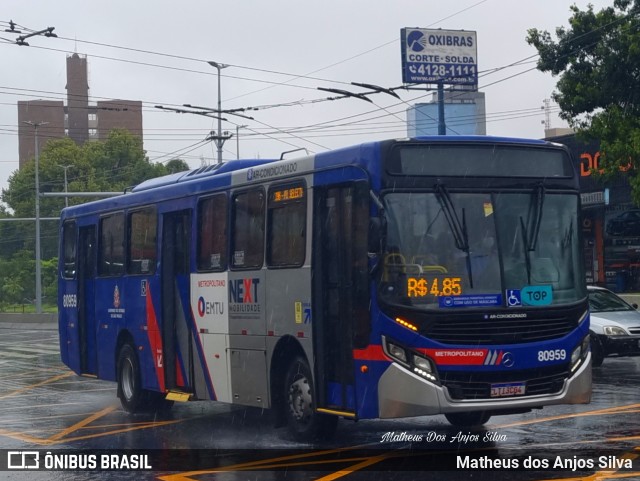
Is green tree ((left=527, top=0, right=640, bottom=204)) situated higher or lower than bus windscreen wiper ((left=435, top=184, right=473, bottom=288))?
higher

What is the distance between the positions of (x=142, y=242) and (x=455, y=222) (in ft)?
21.6

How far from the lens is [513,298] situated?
34.8ft

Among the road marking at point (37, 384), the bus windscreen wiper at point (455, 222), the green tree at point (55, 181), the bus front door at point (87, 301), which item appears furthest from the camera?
the green tree at point (55, 181)

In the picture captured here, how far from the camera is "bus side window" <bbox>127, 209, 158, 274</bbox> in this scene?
614 inches

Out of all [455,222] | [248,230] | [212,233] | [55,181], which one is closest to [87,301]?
[212,233]

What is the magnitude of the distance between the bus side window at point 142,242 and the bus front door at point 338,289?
4.55 meters

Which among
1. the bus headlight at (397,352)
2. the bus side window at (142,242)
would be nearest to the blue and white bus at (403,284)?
the bus headlight at (397,352)

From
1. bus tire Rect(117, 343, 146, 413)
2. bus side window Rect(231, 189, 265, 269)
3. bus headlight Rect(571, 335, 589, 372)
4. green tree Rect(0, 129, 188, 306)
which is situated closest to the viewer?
bus headlight Rect(571, 335, 589, 372)

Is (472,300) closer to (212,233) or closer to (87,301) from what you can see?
(212,233)

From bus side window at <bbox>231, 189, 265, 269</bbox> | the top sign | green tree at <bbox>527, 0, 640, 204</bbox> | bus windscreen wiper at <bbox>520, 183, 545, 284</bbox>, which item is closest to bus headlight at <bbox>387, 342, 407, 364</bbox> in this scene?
bus windscreen wiper at <bbox>520, 183, 545, 284</bbox>

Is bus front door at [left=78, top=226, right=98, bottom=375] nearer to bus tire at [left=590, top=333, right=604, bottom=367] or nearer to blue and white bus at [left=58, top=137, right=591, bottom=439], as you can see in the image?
blue and white bus at [left=58, top=137, right=591, bottom=439]

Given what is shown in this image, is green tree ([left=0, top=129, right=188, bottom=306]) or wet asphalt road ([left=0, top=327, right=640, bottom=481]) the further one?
green tree ([left=0, top=129, right=188, bottom=306])

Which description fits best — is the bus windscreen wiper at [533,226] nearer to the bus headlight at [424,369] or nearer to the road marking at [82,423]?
the bus headlight at [424,369]

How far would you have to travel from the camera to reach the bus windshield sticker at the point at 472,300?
34.1ft
